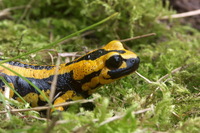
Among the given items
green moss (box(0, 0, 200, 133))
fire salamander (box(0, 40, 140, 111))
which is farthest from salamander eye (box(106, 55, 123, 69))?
green moss (box(0, 0, 200, 133))

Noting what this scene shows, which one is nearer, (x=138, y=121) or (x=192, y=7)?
(x=138, y=121)

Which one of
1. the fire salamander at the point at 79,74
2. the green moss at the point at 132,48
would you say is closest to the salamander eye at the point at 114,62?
the fire salamander at the point at 79,74

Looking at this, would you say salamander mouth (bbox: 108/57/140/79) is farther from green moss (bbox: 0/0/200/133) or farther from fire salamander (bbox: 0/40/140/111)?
green moss (bbox: 0/0/200/133)

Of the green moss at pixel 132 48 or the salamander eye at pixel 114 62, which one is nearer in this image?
the green moss at pixel 132 48

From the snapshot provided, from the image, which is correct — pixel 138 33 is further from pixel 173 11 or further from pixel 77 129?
pixel 77 129

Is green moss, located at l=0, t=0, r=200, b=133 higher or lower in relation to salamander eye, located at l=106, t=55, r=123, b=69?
lower

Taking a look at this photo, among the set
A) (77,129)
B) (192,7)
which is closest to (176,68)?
(77,129)

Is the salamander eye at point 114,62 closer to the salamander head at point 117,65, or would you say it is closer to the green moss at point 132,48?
the salamander head at point 117,65
